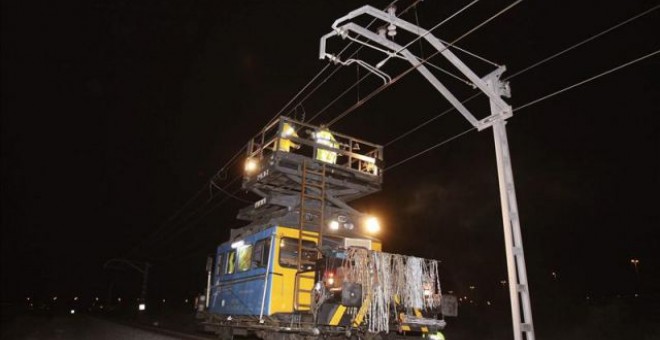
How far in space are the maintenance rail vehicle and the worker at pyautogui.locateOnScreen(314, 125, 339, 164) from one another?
34 mm

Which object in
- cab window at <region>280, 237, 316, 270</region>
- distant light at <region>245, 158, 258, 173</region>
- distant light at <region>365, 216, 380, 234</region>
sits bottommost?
cab window at <region>280, 237, 316, 270</region>

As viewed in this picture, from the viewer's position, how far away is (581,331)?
76.5 ft

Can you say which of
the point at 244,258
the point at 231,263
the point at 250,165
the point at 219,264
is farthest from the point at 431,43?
the point at 219,264

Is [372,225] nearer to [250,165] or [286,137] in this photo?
[286,137]

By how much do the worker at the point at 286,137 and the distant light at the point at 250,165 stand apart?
1596 millimetres

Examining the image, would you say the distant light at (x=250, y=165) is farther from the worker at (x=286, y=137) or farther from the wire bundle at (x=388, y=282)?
the wire bundle at (x=388, y=282)

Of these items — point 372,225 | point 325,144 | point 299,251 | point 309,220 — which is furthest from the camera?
point 372,225

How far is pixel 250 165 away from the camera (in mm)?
13648

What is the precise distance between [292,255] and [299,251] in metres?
1.07

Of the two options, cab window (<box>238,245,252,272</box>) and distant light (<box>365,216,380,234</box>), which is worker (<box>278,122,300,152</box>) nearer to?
cab window (<box>238,245,252,272</box>)

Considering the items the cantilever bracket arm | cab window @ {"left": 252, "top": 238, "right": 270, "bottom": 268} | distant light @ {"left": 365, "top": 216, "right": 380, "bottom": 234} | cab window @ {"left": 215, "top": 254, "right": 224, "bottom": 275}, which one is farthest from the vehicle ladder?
cab window @ {"left": 215, "top": 254, "right": 224, "bottom": 275}

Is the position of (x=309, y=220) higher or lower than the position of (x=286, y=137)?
lower

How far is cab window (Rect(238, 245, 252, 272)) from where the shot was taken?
12512 mm

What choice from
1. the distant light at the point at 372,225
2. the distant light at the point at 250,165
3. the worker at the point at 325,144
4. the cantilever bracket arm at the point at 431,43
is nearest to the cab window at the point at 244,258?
the distant light at the point at 250,165
